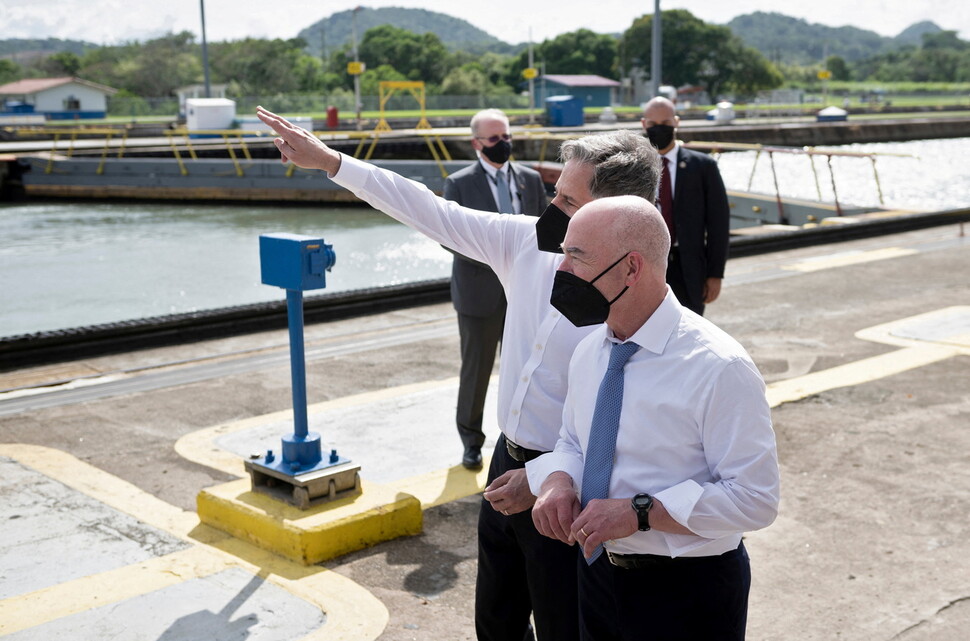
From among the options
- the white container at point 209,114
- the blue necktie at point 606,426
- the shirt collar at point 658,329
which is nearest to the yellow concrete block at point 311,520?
the blue necktie at point 606,426

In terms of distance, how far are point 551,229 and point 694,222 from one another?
117 inches

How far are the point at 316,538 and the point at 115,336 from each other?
15.2 feet

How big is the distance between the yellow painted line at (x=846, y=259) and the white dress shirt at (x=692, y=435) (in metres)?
10.3

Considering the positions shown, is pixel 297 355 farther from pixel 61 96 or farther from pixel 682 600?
pixel 61 96

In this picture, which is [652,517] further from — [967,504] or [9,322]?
[9,322]

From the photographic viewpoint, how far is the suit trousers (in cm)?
538

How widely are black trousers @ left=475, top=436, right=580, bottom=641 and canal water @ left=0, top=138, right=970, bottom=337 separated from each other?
27.2ft

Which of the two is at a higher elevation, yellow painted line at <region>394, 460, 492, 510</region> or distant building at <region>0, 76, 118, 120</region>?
distant building at <region>0, 76, 118, 120</region>

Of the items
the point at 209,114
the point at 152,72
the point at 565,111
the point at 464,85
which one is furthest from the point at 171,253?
the point at 152,72

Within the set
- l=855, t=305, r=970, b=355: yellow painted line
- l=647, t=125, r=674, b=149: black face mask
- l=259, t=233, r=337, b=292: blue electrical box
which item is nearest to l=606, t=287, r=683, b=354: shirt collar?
l=259, t=233, r=337, b=292: blue electrical box

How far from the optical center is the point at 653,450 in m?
2.20

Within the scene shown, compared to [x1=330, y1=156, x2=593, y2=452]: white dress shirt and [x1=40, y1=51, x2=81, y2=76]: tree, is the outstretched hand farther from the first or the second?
[x1=40, y1=51, x2=81, y2=76]: tree

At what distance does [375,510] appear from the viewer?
4.70 meters

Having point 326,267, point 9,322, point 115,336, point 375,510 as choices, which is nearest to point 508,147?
point 326,267
